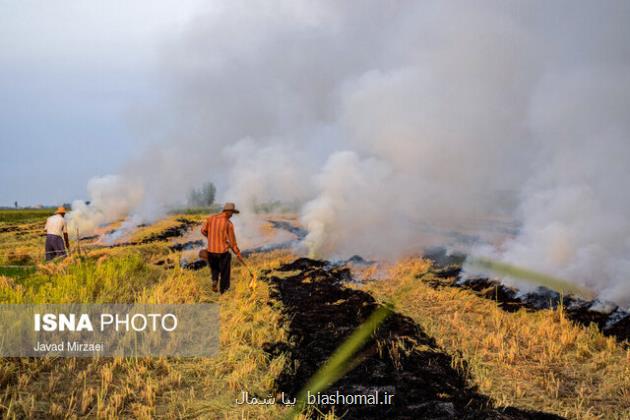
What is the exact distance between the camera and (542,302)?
805 centimetres

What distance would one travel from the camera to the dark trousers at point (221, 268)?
879cm

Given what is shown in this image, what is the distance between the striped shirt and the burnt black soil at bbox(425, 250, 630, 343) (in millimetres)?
4642

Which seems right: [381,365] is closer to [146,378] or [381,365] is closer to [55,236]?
[146,378]

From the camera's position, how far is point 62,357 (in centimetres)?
514

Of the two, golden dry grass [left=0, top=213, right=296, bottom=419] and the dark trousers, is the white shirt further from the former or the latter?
the dark trousers

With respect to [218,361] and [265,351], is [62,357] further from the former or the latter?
[265,351]

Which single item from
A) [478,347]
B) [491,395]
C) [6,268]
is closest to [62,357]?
[491,395]

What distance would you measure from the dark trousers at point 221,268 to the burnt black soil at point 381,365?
3.94ft

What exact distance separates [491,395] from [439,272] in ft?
21.7

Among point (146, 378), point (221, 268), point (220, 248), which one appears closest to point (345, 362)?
point (146, 378)

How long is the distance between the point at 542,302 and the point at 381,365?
14.8 ft

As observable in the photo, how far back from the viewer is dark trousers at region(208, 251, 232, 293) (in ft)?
28.8

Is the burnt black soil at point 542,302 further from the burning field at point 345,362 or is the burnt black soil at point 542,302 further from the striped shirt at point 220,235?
the striped shirt at point 220,235

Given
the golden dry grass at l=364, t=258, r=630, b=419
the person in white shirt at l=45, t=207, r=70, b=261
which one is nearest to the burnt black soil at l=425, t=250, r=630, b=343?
the golden dry grass at l=364, t=258, r=630, b=419
